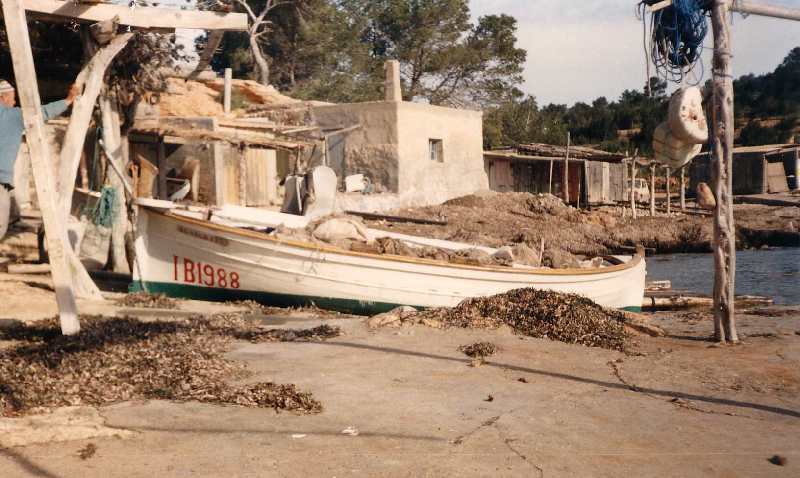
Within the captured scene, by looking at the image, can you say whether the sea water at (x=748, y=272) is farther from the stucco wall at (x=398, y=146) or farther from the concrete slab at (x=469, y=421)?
the concrete slab at (x=469, y=421)

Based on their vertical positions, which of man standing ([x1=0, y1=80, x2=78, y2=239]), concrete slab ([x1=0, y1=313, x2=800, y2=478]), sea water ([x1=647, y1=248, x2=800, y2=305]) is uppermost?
man standing ([x1=0, y1=80, x2=78, y2=239])

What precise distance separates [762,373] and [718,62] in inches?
140

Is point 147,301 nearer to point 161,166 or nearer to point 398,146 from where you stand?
point 161,166

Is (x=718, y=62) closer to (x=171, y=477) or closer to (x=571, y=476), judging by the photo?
(x=571, y=476)

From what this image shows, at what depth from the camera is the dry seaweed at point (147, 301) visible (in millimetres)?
11172

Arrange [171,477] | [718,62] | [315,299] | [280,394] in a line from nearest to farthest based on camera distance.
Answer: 1. [171,477]
2. [280,394]
3. [718,62]
4. [315,299]

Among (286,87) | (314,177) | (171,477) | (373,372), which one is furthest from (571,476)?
(286,87)

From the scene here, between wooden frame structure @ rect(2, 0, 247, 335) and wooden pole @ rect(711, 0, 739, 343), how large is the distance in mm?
5648

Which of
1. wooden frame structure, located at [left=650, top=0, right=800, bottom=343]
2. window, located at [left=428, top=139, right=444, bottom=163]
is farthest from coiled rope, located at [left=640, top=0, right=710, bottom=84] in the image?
window, located at [left=428, top=139, right=444, bottom=163]

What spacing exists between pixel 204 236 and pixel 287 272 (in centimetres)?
142

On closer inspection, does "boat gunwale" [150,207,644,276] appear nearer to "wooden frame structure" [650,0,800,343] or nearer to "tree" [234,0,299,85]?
"wooden frame structure" [650,0,800,343]

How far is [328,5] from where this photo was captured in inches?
1754

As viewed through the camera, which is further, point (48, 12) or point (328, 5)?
point (328, 5)

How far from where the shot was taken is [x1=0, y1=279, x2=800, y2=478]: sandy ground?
15.5 feet
